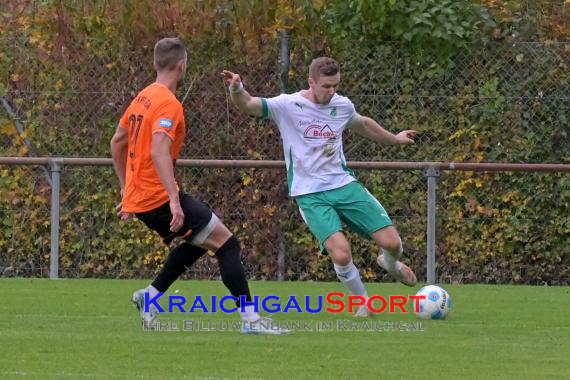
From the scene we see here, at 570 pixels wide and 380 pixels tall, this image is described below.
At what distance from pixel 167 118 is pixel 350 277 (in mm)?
1981

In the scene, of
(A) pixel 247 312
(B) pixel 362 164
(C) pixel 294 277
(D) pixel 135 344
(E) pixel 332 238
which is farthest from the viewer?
(C) pixel 294 277

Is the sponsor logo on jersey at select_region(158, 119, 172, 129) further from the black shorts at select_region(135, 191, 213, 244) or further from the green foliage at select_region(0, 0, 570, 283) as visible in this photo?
the green foliage at select_region(0, 0, 570, 283)

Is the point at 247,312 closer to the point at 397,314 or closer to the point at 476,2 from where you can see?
the point at 397,314

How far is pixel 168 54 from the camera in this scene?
801 centimetres

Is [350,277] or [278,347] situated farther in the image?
[350,277]

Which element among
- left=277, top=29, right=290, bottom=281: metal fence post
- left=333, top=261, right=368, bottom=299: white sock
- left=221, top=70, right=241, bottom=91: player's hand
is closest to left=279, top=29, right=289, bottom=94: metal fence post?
left=277, top=29, right=290, bottom=281: metal fence post

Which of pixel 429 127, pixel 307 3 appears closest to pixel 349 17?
pixel 307 3

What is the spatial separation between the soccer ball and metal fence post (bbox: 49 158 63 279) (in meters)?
4.85

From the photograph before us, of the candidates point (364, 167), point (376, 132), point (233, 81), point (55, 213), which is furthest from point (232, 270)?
point (55, 213)

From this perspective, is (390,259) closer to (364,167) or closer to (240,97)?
A: (240,97)

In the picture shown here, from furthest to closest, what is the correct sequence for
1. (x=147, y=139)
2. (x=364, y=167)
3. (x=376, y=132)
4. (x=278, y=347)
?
1. (x=364, y=167)
2. (x=376, y=132)
3. (x=147, y=139)
4. (x=278, y=347)

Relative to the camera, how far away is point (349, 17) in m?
13.2

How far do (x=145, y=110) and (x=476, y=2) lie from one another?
601cm

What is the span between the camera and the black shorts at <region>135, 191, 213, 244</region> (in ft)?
26.0
